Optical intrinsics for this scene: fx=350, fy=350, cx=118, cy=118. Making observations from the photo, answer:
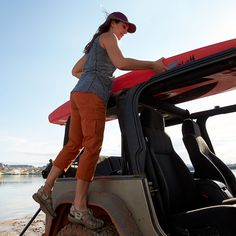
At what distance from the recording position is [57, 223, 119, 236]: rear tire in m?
2.64

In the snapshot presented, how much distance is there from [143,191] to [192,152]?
4.95 feet

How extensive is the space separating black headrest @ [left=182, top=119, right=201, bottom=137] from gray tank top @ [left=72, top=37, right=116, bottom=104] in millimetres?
1256

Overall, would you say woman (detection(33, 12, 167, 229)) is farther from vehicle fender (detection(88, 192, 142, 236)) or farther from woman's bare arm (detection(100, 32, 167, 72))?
vehicle fender (detection(88, 192, 142, 236))

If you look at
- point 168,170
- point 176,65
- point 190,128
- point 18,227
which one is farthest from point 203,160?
point 18,227

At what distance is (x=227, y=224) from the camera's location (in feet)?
7.95

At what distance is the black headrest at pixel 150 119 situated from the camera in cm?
312

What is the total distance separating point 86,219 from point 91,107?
2.86ft

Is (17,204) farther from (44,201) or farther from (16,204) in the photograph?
(44,201)

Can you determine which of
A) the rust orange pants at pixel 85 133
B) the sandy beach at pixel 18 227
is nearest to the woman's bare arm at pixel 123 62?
the rust orange pants at pixel 85 133

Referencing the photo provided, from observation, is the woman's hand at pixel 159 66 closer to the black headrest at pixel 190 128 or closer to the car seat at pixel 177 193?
the car seat at pixel 177 193

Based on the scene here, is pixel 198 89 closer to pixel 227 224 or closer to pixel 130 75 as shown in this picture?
pixel 130 75

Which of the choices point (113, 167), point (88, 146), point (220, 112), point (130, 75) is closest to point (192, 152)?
point (220, 112)

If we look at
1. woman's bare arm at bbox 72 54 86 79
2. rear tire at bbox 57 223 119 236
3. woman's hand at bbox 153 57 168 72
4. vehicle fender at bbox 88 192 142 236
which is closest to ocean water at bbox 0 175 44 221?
woman's bare arm at bbox 72 54 86 79

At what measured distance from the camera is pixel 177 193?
312 centimetres
